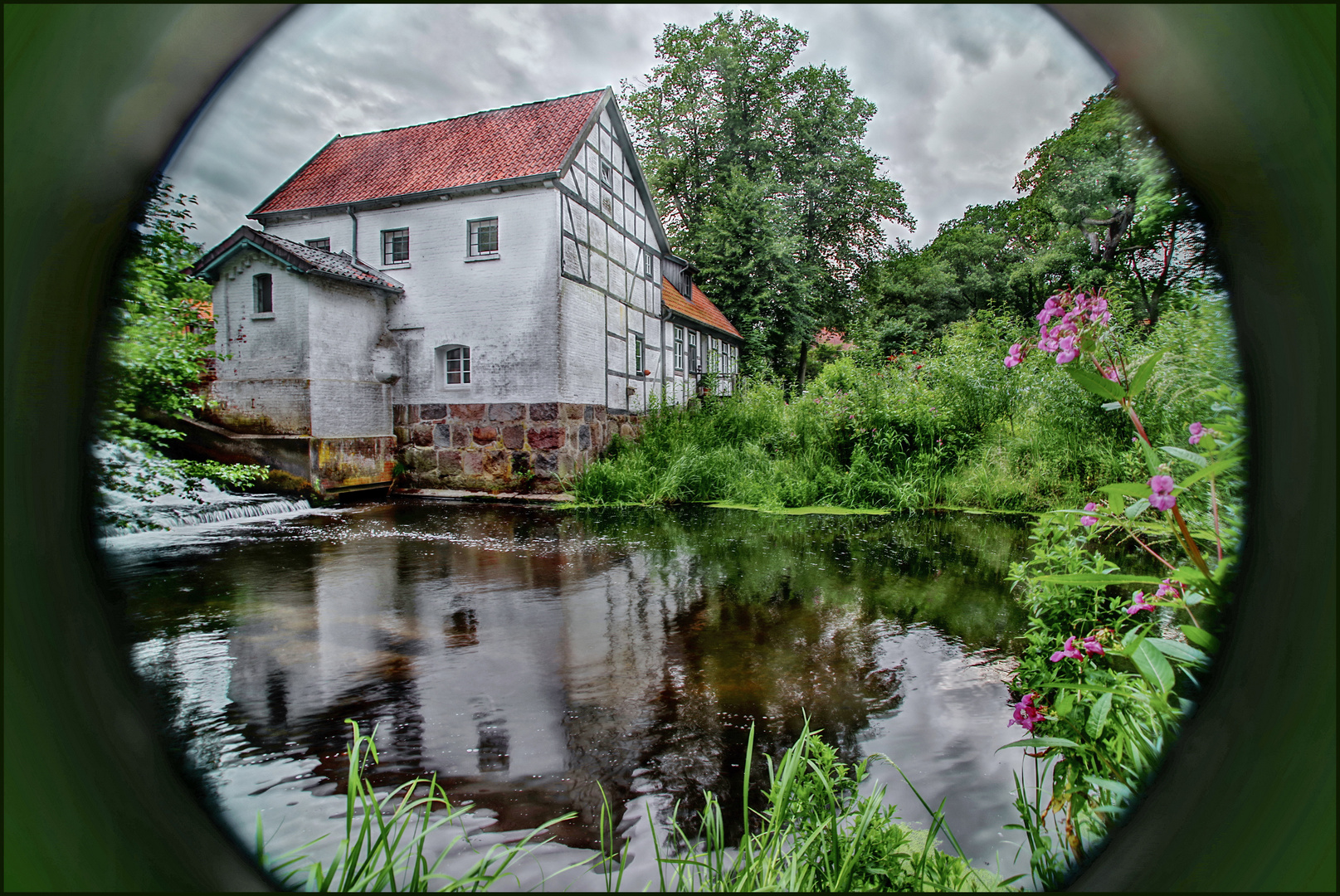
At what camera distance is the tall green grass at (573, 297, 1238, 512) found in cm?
747

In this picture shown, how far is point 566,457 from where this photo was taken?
11.3 metres

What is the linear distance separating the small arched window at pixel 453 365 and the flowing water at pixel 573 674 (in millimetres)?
6248

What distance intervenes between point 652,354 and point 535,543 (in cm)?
959

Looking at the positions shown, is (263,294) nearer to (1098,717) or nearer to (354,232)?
(354,232)

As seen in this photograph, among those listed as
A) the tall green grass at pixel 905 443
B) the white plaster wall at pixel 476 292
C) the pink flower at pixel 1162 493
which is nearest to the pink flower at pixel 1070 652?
the pink flower at pixel 1162 493

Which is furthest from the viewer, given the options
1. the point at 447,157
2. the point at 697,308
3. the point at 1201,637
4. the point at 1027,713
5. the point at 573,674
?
the point at 697,308

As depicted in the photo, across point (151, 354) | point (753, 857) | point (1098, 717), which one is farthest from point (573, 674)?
point (1098, 717)

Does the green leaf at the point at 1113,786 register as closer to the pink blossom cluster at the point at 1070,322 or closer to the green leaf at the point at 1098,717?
the green leaf at the point at 1098,717

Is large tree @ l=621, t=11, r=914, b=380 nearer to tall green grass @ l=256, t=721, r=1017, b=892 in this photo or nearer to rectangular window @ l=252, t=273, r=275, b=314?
rectangular window @ l=252, t=273, r=275, b=314

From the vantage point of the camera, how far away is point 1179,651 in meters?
0.93

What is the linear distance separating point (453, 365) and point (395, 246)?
288 centimetres

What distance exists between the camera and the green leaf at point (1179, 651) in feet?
2.94

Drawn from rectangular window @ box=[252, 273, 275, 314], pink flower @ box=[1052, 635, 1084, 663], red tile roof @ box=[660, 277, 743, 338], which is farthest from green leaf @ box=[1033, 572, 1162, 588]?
red tile roof @ box=[660, 277, 743, 338]

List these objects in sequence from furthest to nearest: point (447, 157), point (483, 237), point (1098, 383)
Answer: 1. point (447, 157)
2. point (483, 237)
3. point (1098, 383)
